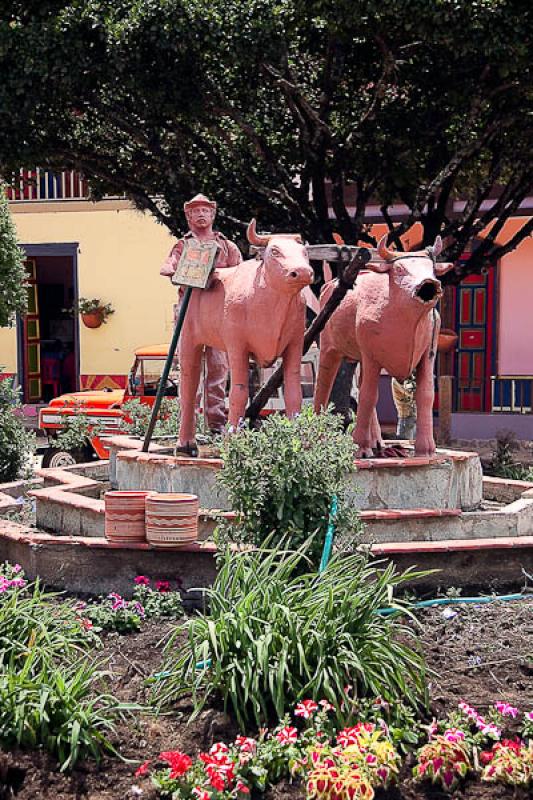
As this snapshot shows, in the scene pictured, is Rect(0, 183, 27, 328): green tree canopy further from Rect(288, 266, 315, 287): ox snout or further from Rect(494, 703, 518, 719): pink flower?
Rect(494, 703, 518, 719): pink flower

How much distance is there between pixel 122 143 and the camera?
43.0ft

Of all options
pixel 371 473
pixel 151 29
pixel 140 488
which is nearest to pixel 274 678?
pixel 371 473

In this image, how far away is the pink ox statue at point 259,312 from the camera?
6.50 meters

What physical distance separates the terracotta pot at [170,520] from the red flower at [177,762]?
2086 millimetres

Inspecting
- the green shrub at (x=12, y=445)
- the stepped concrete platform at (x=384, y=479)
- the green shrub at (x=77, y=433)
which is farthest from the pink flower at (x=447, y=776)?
the green shrub at (x=77, y=433)

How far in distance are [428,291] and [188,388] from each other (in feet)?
6.73

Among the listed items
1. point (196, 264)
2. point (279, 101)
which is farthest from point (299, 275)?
point (279, 101)

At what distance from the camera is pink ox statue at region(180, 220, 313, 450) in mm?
6504

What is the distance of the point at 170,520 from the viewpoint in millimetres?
5617

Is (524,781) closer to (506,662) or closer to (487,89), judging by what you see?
(506,662)

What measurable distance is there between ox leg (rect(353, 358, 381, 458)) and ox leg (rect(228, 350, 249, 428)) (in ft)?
2.85

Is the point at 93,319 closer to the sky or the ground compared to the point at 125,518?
closer to the sky

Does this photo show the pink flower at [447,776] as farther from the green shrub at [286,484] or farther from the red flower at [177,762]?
the green shrub at [286,484]

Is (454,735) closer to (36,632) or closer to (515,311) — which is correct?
(36,632)
